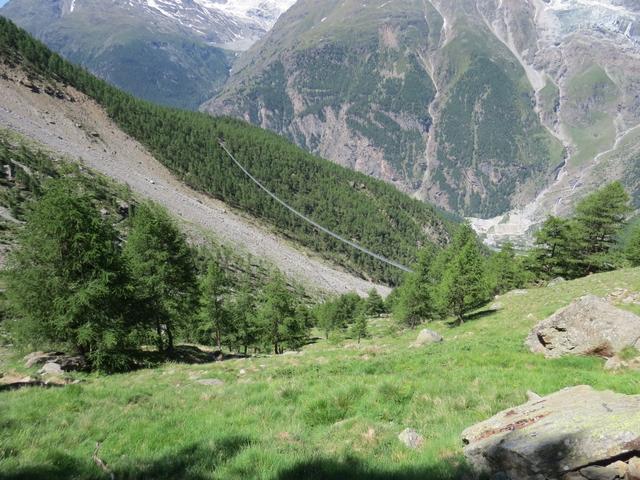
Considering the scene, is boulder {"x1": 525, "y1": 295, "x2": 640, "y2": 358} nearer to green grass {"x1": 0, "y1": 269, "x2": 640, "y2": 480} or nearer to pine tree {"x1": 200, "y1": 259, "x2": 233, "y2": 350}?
green grass {"x1": 0, "y1": 269, "x2": 640, "y2": 480}

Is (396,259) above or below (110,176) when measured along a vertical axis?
below

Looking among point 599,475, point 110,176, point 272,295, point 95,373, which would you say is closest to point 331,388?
point 599,475

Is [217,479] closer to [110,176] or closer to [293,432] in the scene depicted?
[293,432]

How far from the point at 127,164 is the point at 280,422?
371ft

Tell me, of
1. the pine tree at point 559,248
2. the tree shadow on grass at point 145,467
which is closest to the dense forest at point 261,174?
the pine tree at point 559,248

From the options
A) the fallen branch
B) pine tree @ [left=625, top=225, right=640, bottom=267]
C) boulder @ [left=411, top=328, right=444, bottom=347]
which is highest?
pine tree @ [left=625, top=225, right=640, bottom=267]

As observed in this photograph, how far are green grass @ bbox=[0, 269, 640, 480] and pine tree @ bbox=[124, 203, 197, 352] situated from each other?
1232cm

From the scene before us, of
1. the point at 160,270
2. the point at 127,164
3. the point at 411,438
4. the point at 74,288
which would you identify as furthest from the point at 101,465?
the point at 127,164

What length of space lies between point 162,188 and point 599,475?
352 ft

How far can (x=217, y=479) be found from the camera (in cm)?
563

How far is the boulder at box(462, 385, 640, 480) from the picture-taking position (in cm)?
439

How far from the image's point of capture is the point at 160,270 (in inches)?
986

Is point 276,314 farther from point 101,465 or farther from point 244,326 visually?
point 101,465

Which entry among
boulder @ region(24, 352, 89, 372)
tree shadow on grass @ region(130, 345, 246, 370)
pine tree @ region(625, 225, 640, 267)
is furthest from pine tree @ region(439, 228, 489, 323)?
boulder @ region(24, 352, 89, 372)
